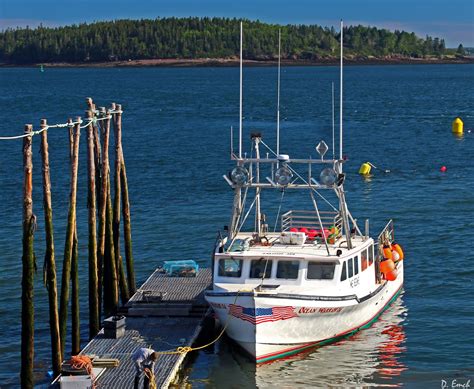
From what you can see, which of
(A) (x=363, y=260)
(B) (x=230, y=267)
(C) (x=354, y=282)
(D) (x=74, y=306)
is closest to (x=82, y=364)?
(D) (x=74, y=306)

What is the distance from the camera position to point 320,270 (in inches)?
1259

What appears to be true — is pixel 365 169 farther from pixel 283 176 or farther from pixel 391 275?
pixel 283 176

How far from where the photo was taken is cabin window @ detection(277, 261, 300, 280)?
31.9m

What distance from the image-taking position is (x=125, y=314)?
33.3 meters

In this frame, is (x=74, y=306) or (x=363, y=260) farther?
(x=363, y=260)

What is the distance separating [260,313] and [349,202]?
2721 centimetres

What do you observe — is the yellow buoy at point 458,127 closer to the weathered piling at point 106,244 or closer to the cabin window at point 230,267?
the weathered piling at point 106,244

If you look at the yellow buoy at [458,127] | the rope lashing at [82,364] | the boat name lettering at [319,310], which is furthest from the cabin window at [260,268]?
the yellow buoy at [458,127]

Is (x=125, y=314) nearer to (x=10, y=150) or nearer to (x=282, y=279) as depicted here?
(x=282, y=279)

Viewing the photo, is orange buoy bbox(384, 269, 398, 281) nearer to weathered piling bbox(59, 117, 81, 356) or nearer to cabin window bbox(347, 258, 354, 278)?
cabin window bbox(347, 258, 354, 278)

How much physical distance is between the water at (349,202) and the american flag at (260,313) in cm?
160

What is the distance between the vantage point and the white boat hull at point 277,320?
30.3m

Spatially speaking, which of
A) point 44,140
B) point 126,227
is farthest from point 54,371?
point 126,227

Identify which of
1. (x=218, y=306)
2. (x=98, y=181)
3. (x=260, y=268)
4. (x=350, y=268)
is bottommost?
(x=218, y=306)
